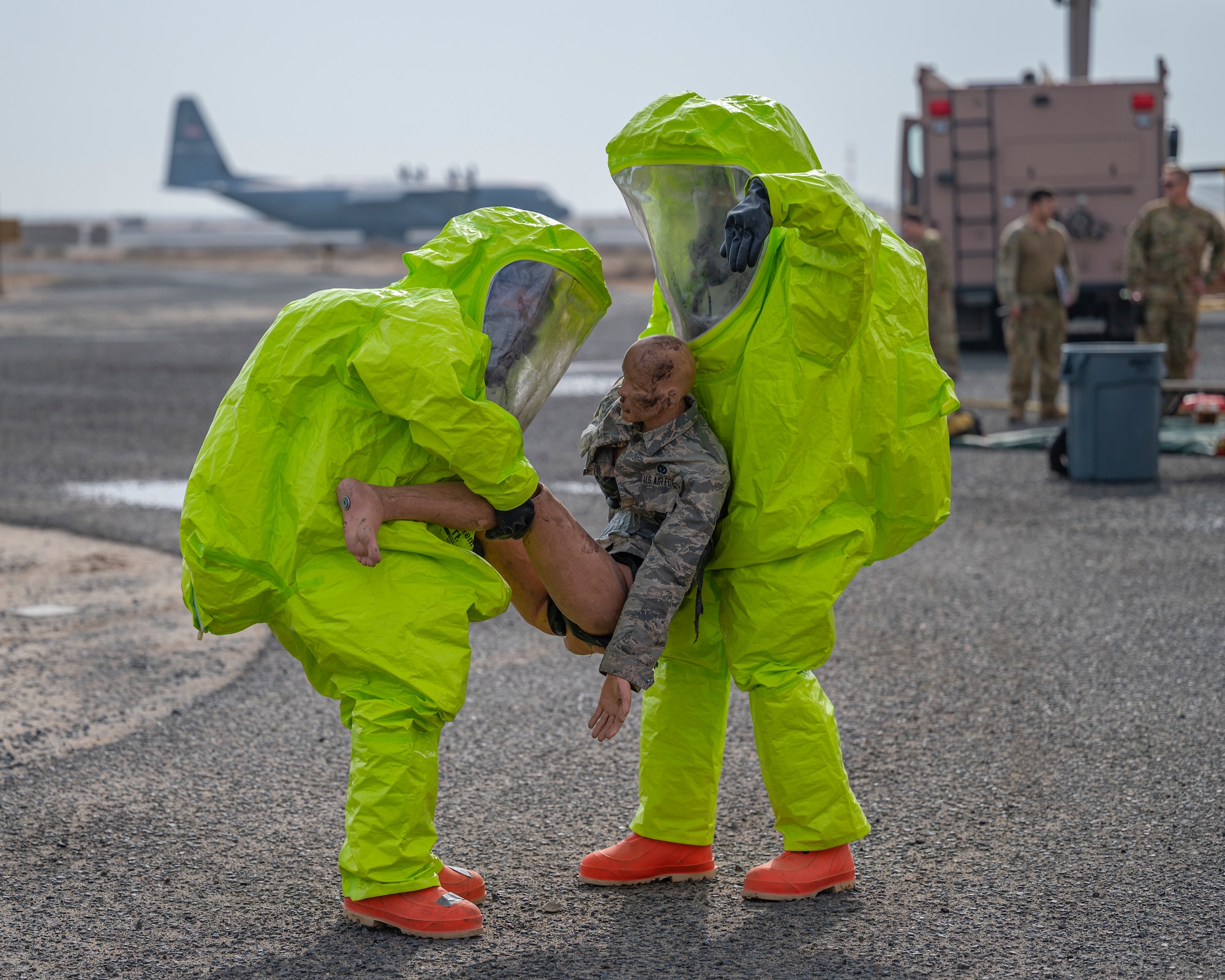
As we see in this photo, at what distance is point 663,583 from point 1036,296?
9725mm

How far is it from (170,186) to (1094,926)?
88100mm

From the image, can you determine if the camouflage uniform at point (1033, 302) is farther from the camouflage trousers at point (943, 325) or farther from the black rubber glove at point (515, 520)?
the black rubber glove at point (515, 520)

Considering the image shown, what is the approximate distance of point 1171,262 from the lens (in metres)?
11.7

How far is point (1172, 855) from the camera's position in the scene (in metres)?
3.71

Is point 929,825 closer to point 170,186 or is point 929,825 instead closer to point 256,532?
point 256,532

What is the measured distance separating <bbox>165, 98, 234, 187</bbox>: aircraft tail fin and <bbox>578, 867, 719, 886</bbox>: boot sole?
8569 centimetres

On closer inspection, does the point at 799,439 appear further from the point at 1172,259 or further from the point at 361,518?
the point at 1172,259

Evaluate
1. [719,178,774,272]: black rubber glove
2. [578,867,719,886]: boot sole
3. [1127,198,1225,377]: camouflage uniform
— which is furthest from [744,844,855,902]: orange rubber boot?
[1127,198,1225,377]: camouflage uniform

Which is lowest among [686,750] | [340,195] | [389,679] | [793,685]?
[686,750]

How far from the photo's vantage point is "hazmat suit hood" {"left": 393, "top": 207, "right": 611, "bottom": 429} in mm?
3326

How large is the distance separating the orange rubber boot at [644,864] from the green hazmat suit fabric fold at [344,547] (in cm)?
57

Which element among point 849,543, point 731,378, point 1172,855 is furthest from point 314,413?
point 1172,855

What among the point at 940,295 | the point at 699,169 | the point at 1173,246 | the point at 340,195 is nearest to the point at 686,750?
the point at 699,169

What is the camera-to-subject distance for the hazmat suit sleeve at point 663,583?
3.27m
